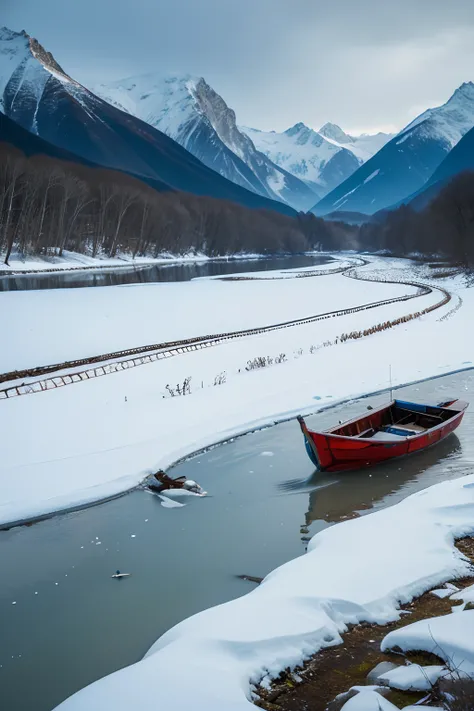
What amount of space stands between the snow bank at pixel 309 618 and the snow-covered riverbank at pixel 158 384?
17.1 feet

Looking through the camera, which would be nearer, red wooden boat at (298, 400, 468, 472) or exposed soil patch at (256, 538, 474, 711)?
exposed soil patch at (256, 538, 474, 711)

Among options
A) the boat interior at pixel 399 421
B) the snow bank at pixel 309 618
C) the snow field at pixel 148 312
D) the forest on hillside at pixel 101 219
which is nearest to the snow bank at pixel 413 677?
the snow bank at pixel 309 618

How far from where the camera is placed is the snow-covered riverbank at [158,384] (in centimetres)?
1285

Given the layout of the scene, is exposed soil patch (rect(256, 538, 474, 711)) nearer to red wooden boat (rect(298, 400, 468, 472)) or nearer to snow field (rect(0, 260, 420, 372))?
red wooden boat (rect(298, 400, 468, 472))

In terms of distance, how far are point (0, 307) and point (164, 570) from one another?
32711mm

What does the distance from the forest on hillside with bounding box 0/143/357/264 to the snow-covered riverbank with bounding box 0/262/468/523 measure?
46486 mm

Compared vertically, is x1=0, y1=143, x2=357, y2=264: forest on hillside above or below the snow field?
above

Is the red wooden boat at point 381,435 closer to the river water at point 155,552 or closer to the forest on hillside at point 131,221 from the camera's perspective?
the river water at point 155,552

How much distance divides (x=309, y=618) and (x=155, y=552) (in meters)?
3.64

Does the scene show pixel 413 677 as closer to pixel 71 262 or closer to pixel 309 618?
pixel 309 618

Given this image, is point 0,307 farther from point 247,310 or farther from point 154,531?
point 154,531

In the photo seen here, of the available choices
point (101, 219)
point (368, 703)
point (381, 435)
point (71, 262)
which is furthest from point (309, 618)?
point (101, 219)

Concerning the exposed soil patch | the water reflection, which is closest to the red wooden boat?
the water reflection

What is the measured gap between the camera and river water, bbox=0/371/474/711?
7078mm
